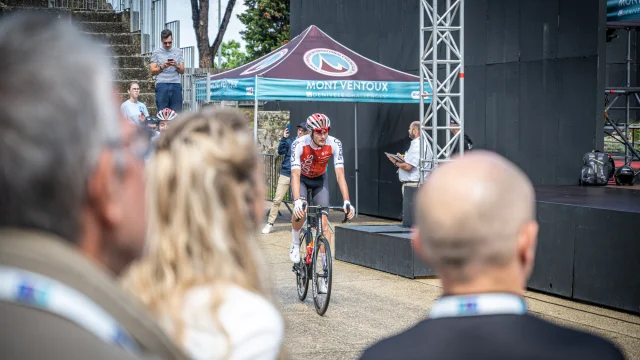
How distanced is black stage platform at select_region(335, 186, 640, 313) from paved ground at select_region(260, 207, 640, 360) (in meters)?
0.16

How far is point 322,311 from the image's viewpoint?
29.9ft

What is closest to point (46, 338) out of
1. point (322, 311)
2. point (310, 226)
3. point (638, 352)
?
point (638, 352)

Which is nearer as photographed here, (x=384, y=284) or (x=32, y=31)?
(x=32, y=31)

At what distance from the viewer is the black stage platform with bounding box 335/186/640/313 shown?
360 inches

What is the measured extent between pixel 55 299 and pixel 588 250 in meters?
9.11

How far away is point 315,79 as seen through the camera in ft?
52.4

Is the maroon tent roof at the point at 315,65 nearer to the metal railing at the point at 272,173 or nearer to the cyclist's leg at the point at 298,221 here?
the metal railing at the point at 272,173

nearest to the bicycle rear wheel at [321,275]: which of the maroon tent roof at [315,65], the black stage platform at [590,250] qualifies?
the black stage platform at [590,250]

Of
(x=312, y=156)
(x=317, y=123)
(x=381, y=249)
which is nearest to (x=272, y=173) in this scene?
(x=381, y=249)

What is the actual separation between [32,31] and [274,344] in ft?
3.56

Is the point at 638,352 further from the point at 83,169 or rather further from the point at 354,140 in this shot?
the point at 354,140

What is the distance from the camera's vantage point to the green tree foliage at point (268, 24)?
53094 mm

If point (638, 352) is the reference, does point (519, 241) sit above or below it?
above

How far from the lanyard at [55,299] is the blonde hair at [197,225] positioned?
0.90 m
